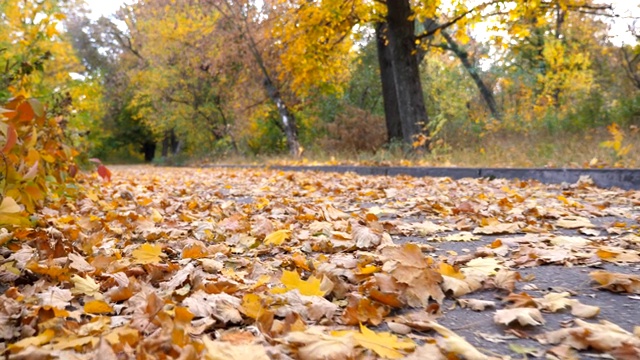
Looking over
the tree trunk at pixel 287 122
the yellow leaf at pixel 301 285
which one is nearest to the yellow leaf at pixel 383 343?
the yellow leaf at pixel 301 285

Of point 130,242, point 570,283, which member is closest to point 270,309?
point 570,283

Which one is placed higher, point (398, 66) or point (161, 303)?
point (398, 66)

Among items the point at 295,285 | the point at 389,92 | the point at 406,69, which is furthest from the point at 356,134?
the point at 295,285

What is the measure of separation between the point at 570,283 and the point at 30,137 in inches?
117

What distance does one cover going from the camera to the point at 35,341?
151 cm

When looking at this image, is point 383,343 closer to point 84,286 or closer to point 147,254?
point 84,286

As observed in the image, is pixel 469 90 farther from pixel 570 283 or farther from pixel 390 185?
pixel 570 283

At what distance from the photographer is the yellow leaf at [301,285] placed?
2.05 metres

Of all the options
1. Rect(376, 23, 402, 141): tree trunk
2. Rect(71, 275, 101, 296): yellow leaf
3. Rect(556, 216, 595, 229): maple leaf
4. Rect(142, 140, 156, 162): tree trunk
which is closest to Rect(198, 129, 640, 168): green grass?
Rect(376, 23, 402, 141): tree trunk

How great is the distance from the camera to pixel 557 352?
5.05 ft

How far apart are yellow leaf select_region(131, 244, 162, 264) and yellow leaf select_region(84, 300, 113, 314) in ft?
2.24

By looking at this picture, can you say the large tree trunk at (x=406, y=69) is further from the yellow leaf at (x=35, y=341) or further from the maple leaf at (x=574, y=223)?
the yellow leaf at (x=35, y=341)

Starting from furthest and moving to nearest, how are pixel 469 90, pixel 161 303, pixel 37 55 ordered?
pixel 469 90, pixel 37 55, pixel 161 303

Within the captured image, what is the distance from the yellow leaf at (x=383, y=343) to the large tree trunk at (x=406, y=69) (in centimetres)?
1058
